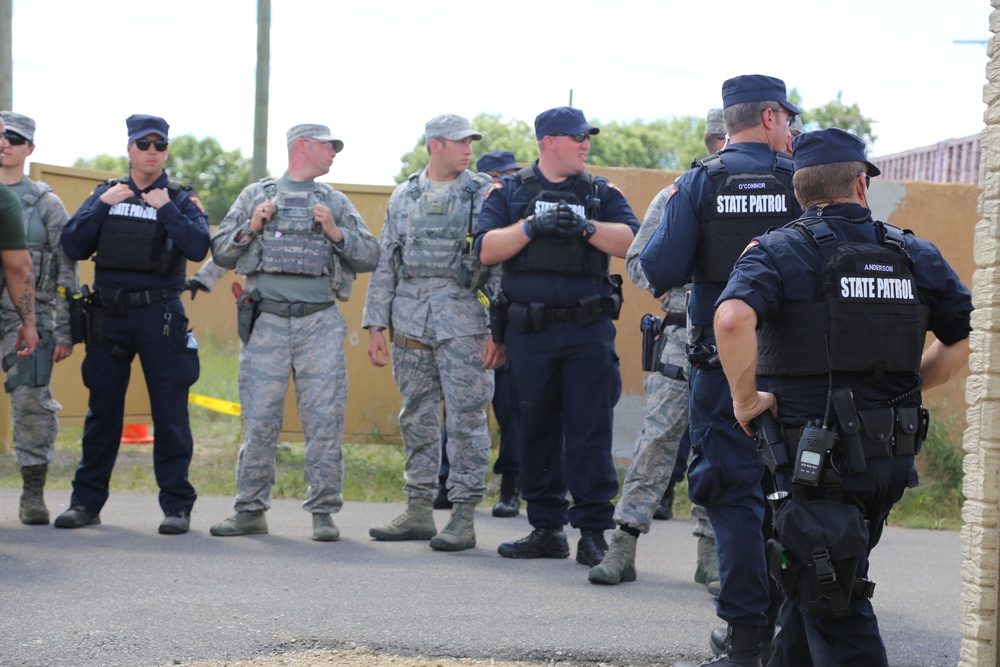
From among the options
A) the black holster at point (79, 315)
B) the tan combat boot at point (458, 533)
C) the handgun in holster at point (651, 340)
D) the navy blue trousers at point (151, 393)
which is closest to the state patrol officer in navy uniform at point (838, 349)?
the handgun in holster at point (651, 340)

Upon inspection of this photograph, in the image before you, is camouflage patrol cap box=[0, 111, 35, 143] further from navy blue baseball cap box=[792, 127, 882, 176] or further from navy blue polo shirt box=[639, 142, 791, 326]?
navy blue baseball cap box=[792, 127, 882, 176]

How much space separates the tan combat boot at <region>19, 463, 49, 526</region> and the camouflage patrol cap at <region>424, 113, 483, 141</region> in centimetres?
302

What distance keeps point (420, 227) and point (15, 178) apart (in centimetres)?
248

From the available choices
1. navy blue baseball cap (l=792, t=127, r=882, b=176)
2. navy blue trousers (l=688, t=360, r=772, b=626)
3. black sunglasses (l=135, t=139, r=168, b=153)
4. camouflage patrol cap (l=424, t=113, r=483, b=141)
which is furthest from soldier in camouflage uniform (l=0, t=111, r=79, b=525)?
navy blue baseball cap (l=792, t=127, r=882, b=176)

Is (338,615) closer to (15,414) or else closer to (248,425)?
(248,425)

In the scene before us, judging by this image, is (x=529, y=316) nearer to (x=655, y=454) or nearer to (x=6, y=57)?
(x=655, y=454)

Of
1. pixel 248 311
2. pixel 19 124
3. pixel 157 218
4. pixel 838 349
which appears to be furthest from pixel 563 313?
pixel 19 124

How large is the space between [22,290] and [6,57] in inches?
198

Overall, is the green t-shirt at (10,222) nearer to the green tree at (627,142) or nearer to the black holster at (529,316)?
the black holster at (529,316)

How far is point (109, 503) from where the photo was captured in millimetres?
7855

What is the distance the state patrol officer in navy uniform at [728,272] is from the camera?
4.07 metres

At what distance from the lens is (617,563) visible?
221 inches

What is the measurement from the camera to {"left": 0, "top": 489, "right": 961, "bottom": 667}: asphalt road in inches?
175

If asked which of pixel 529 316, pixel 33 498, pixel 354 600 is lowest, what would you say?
pixel 354 600
